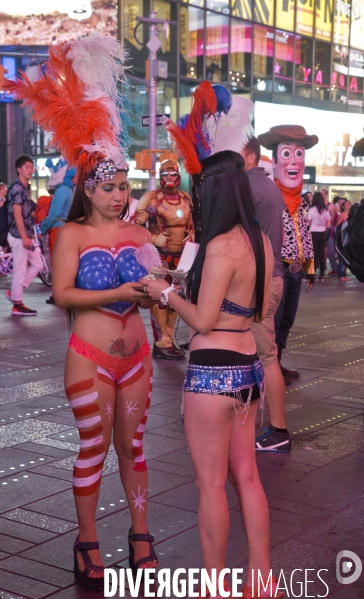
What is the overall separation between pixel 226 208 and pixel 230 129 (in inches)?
21.8

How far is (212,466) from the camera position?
3.31 metres

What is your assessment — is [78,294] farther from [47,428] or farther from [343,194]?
[343,194]

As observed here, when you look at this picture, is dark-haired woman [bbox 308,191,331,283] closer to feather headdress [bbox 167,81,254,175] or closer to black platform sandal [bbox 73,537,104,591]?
feather headdress [bbox 167,81,254,175]

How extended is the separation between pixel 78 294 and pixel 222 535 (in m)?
1.19

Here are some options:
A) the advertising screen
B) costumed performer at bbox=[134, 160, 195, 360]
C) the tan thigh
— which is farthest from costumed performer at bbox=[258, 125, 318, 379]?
the advertising screen

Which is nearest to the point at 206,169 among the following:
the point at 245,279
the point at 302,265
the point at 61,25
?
the point at 245,279

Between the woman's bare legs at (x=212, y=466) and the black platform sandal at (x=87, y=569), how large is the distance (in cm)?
58

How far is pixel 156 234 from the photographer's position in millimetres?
9219

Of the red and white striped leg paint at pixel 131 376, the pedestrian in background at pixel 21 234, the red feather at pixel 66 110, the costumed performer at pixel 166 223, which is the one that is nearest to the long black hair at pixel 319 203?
the pedestrian in background at pixel 21 234

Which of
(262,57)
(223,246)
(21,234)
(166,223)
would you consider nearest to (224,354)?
(223,246)

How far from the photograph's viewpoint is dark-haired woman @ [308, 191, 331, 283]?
18.8 meters

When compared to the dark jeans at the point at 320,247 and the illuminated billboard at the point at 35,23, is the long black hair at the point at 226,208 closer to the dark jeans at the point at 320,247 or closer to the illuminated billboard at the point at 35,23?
the dark jeans at the point at 320,247

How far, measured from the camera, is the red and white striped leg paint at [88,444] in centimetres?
367

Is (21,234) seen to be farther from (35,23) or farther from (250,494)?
(35,23)
